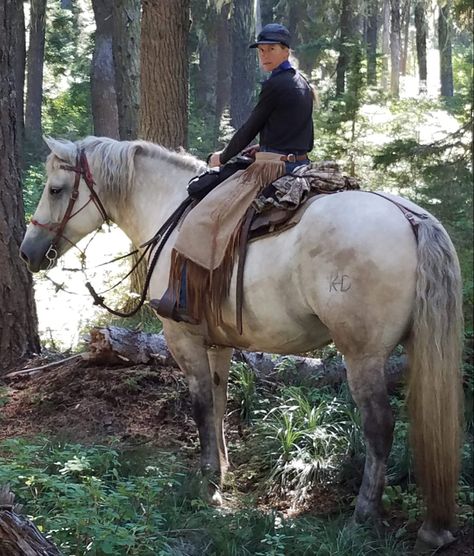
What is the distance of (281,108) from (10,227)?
343 centimetres

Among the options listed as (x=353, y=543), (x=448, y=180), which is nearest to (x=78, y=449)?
(x=353, y=543)

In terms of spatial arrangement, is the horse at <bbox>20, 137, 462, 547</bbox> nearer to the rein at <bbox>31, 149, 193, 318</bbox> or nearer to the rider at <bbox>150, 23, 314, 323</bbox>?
the rein at <bbox>31, 149, 193, 318</bbox>

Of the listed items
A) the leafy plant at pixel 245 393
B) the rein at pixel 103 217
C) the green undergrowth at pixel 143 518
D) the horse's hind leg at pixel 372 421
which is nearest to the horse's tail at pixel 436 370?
the horse's hind leg at pixel 372 421

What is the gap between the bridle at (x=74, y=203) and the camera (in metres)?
5.41

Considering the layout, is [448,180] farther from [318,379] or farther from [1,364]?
[1,364]

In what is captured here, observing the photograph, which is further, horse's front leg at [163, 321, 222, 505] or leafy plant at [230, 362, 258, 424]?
leafy plant at [230, 362, 258, 424]

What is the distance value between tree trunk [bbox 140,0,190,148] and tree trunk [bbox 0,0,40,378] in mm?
1788

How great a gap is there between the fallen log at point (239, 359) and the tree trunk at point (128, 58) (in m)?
7.97

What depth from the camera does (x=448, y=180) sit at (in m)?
9.32

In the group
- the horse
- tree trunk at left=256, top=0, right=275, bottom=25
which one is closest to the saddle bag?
the horse

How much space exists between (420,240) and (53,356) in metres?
4.39

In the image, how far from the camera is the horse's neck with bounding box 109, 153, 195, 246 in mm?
5500

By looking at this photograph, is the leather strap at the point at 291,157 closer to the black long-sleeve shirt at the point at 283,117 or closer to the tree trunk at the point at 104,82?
the black long-sleeve shirt at the point at 283,117

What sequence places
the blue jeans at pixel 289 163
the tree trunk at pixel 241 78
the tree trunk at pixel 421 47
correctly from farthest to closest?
the tree trunk at pixel 421 47 < the tree trunk at pixel 241 78 < the blue jeans at pixel 289 163
